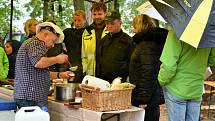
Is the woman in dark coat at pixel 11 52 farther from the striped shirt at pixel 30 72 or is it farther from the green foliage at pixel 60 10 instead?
the green foliage at pixel 60 10

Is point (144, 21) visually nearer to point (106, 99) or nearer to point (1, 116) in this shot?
point (106, 99)

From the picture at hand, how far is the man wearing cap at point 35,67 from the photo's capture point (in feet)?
11.3

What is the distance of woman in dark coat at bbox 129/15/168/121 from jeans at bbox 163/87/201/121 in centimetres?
29

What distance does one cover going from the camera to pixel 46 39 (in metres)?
3.56

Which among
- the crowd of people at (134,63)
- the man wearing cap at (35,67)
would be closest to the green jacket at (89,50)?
the crowd of people at (134,63)

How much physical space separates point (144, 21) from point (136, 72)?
51 cm

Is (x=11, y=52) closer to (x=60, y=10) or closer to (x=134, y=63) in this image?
(x=134, y=63)

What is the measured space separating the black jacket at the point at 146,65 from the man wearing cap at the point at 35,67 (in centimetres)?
76

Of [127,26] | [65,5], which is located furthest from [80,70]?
[65,5]

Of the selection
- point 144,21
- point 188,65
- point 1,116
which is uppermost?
point 144,21

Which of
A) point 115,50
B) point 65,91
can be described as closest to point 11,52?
point 115,50

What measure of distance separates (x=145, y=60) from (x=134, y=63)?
0.46 feet

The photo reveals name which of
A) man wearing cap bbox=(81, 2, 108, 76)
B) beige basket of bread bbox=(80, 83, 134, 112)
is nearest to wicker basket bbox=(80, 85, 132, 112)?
beige basket of bread bbox=(80, 83, 134, 112)

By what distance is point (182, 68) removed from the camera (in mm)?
3486
